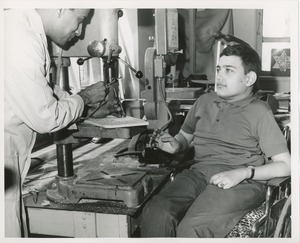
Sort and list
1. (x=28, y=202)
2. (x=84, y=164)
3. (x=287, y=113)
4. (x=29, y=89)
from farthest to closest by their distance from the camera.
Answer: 1. (x=287, y=113)
2. (x=84, y=164)
3. (x=28, y=202)
4. (x=29, y=89)

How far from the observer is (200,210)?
3.59 feet

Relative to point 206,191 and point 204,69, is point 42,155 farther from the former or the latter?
point 204,69

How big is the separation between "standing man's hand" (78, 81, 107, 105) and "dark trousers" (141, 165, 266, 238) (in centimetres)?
42

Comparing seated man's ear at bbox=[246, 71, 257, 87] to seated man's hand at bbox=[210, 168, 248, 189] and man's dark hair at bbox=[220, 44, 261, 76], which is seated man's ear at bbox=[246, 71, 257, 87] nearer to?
man's dark hair at bbox=[220, 44, 261, 76]

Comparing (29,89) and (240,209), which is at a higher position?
(29,89)

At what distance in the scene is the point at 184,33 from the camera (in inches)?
124

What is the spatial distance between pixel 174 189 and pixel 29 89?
0.61 meters

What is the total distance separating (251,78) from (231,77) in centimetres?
9

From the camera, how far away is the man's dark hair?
1.29 m

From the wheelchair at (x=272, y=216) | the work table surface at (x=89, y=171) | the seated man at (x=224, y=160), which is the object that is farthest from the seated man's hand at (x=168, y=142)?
the wheelchair at (x=272, y=216)

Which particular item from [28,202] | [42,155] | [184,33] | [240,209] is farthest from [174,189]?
[184,33]

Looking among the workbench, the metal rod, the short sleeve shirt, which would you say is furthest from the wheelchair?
the metal rod

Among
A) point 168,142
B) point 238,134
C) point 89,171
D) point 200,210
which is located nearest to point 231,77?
point 238,134

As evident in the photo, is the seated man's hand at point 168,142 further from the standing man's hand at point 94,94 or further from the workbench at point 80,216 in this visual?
the standing man's hand at point 94,94
